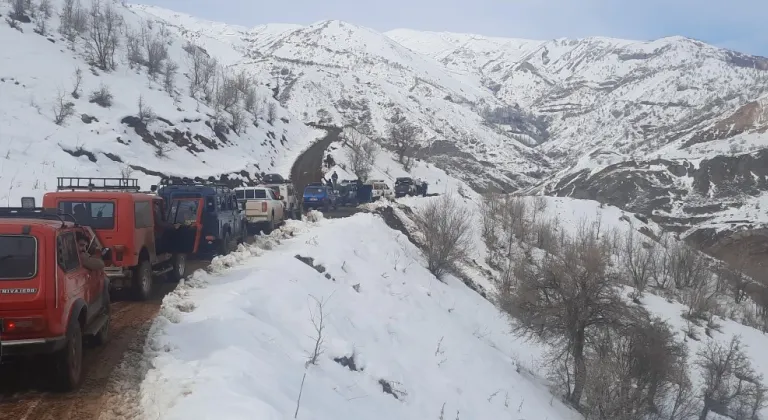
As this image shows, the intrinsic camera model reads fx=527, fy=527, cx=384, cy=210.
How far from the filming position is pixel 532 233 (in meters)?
48.3

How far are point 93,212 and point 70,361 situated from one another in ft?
15.3

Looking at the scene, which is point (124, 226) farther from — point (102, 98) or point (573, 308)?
point (102, 98)

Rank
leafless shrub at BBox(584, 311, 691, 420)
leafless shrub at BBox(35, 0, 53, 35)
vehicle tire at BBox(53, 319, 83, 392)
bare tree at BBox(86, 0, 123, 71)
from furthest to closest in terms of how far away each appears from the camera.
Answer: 1. leafless shrub at BBox(35, 0, 53, 35)
2. bare tree at BBox(86, 0, 123, 71)
3. leafless shrub at BBox(584, 311, 691, 420)
4. vehicle tire at BBox(53, 319, 83, 392)

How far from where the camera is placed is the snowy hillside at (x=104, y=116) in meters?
27.6

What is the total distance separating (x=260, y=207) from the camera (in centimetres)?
2130

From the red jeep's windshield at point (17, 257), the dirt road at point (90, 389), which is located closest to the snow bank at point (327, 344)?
the dirt road at point (90, 389)

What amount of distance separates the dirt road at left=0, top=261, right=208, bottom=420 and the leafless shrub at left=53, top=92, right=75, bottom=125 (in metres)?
28.7

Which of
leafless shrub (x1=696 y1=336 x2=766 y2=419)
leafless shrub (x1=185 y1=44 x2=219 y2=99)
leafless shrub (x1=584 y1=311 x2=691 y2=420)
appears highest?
leafless shrub (x1=185 y1=44 x2=219 y2=99)

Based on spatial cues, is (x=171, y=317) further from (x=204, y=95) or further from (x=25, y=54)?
(x=204, y=95)

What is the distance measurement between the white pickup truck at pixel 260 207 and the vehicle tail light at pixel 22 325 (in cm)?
1535

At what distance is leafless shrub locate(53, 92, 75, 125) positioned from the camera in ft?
103

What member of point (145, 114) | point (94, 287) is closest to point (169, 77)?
point (145, 114)

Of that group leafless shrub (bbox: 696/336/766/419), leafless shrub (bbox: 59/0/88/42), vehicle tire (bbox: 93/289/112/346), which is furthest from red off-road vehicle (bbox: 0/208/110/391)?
leafless shrub (bbox: 59/0/88/42)

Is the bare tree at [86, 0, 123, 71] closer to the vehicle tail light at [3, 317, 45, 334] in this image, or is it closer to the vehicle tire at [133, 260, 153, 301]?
the vehicle tire at [133, 260, 153, 301]
